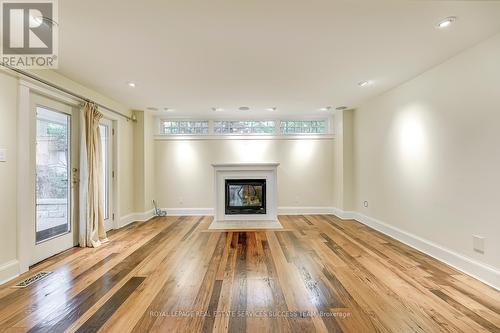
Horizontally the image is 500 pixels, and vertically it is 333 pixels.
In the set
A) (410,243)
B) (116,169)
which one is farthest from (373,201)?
(116,169)

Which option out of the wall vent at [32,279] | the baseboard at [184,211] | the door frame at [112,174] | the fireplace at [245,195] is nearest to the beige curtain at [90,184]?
the door frame at [112,174]

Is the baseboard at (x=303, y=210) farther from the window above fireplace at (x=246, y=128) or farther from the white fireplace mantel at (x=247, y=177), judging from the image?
the window above fireplace at (x=246, y=128)

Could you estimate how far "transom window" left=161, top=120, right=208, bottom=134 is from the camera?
6160 millimetres

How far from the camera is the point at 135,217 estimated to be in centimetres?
543

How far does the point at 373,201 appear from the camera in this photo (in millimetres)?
4773

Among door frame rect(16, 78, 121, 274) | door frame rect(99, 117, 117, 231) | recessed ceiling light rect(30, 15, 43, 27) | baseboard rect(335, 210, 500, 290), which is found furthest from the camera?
door frame rect(99, 117, 117, 231)

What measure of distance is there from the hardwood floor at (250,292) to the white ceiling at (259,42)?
2474 mm

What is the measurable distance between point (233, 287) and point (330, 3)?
2661 mm

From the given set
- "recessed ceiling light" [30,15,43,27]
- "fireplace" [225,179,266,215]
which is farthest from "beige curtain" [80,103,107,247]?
"fireplace" [225,179,266,215]

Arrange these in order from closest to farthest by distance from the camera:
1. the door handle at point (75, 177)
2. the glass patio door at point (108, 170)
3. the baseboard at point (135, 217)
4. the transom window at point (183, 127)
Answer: the door handle at point (75, 177) → the glass patio door at point (108, 170) → the baseboard at point (135, 217) → the transom window at point (183, 127)

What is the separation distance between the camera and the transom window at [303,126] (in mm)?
6160

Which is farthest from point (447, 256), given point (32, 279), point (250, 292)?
point (32, 279)

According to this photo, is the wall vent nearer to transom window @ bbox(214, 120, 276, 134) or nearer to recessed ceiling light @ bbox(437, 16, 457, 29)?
transom window @ bbox(214, 120, 276, 134)

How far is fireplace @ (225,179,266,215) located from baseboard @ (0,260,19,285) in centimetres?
347
